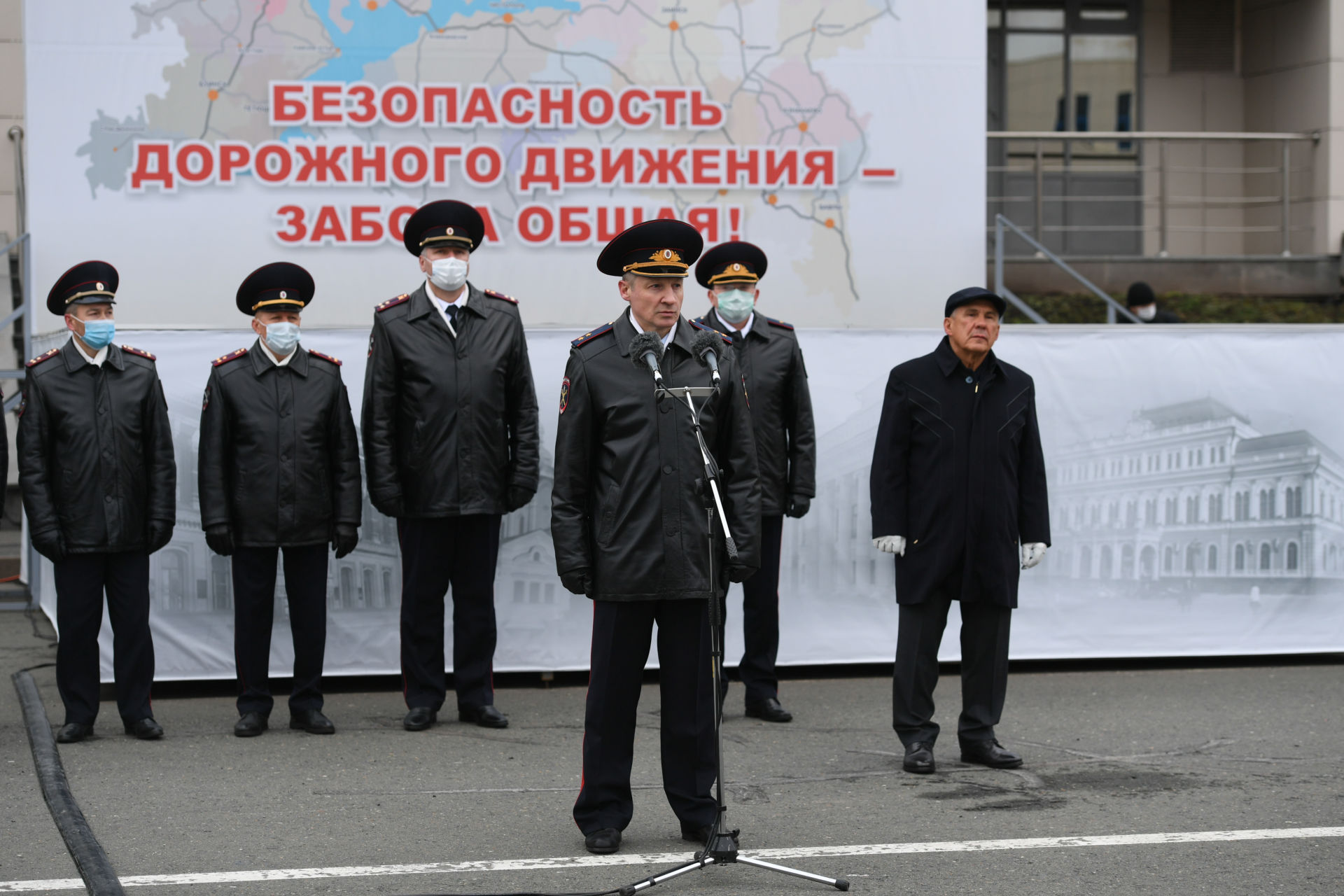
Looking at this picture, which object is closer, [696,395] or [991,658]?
[696,395]

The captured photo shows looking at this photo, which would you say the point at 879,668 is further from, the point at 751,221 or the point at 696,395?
the point at 696,395

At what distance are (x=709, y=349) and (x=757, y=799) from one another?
1.93 meters

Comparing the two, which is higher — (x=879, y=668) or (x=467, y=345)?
(x=467, y=345)

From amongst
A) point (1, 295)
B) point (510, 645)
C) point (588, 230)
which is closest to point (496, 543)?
point (510, 645)

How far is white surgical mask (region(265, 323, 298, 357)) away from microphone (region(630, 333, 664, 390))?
A: 2.76m

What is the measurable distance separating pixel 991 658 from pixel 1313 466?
3316 mm

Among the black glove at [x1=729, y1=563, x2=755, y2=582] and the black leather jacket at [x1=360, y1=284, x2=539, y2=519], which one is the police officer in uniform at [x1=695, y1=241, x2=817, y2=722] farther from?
the black glove at [x1=729, y1=563, x2=755, y2=582]

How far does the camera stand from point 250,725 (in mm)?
7188

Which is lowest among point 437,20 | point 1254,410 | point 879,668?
point 879,668

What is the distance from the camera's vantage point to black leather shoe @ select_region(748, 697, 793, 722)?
7.57 meters

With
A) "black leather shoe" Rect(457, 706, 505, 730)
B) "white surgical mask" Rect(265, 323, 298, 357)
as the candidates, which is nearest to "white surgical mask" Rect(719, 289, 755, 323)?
"white surgical mask" Rect(265, 323, 298, 357)

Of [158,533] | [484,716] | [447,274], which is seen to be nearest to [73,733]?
[158,533]

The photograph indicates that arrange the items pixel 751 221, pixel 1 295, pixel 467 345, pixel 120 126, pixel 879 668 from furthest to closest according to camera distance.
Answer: pixel 1 295 → pixel 751 221 → pixel 120 126 → pixel 879 668 → pixel 467 345

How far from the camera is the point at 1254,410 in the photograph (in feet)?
29.0
